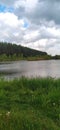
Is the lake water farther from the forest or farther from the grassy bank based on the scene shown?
the forest

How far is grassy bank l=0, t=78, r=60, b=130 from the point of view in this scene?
7230 mm

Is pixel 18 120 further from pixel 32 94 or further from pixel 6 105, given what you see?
pixel 32 94

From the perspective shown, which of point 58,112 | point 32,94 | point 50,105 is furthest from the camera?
point 32,94

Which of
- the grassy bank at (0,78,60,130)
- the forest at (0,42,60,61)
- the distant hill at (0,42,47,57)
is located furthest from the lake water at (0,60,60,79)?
the distant hill at (0,42,47,57)

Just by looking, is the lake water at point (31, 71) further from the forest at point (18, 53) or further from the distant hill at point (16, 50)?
the distant hill at point (16, 50)

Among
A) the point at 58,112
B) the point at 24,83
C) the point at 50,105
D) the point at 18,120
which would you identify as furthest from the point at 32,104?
the point at 24,83

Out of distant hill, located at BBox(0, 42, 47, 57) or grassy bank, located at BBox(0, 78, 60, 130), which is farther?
distant hill, located at BBox(0, 42, 47, 57)

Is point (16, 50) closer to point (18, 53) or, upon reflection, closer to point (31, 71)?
point (18, 53)

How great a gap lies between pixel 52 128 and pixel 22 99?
3189 mm

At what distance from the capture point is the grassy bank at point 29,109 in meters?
7.23

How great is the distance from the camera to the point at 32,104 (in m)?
9.65

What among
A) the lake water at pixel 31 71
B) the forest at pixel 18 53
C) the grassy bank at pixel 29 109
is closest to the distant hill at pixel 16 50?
the forest at pixel 18 53

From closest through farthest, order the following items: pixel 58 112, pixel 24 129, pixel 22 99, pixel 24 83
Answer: pixel 24 129 → pixel 58 112 → pixel 22 99 → pixel 24 83

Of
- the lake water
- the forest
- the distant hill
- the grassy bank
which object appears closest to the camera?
the grassy bank
